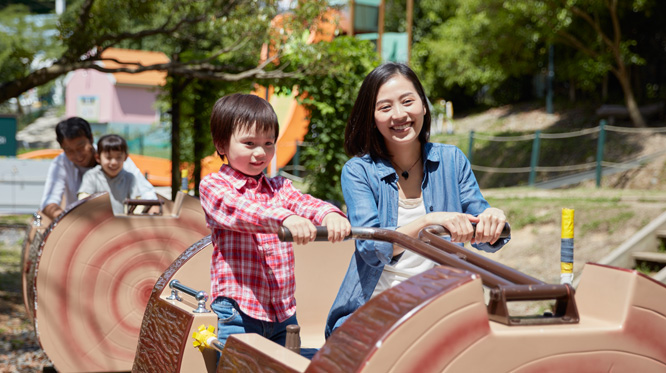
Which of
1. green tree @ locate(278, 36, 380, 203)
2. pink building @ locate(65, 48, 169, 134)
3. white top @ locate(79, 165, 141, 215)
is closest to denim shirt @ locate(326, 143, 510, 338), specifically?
white top @ locate(79, 165, 141, 215)

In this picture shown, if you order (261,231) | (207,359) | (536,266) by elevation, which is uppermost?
(261,231)

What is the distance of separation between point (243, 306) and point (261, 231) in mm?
289

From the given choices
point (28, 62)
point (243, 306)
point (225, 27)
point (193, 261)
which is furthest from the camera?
point (225, 27)

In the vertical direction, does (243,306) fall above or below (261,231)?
below

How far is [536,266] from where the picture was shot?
7.24 m

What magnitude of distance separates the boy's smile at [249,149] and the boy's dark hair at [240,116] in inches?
0.7

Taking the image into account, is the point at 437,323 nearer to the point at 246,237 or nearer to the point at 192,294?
the point at 246,237

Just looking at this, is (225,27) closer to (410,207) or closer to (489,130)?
(410,207)

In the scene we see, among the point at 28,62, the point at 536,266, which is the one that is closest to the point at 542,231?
the point at 536,266

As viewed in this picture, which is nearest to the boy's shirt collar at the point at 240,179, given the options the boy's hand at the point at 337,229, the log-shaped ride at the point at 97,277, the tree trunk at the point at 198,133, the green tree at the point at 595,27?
the boy's hand at the point at 337,229

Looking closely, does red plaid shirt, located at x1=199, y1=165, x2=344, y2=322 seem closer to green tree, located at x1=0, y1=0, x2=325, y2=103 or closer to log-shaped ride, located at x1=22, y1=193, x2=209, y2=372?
log-shaped ride, located at x1=22, y1=193, x2=209, y2=372

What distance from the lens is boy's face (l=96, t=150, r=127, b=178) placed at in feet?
15.0

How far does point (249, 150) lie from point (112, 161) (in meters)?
2.62

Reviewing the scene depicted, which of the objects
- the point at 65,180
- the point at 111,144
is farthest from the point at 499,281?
the point at 65,180
